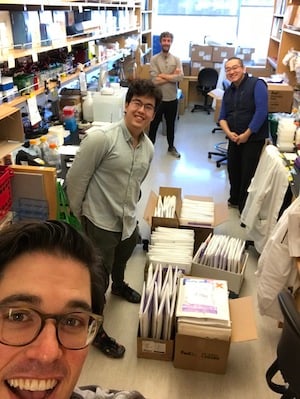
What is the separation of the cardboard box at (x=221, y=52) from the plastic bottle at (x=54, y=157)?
17.6 feet

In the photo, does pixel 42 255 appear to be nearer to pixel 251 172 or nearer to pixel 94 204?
pixel 94 204

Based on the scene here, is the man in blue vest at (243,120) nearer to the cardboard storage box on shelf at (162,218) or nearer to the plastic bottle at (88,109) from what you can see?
the cardboard storage box on shelf at (162,218)

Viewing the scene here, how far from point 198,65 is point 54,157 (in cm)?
548

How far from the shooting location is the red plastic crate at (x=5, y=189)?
6.40 feet

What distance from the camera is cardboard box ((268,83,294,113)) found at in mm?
4125

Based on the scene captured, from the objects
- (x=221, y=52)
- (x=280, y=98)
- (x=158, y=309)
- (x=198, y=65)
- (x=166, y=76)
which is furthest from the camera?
(x=198, y=65)

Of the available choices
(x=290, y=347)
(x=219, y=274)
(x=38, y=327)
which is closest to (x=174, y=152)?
(x=219, y=274)

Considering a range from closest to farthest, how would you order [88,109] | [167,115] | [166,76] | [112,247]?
1. [112,247]
2. [88,109]
3. [166,76]
4. [167,115]

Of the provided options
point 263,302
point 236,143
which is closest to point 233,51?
point 236,143

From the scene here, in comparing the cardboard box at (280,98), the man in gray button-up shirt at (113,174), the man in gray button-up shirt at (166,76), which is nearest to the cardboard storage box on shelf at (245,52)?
the man in gray button-up shirt at (166,76)

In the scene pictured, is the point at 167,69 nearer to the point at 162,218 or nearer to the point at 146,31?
the point at 146,31

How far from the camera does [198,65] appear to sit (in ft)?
24.0

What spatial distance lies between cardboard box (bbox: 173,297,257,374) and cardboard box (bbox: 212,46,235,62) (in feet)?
19.8

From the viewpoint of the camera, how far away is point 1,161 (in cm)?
220
